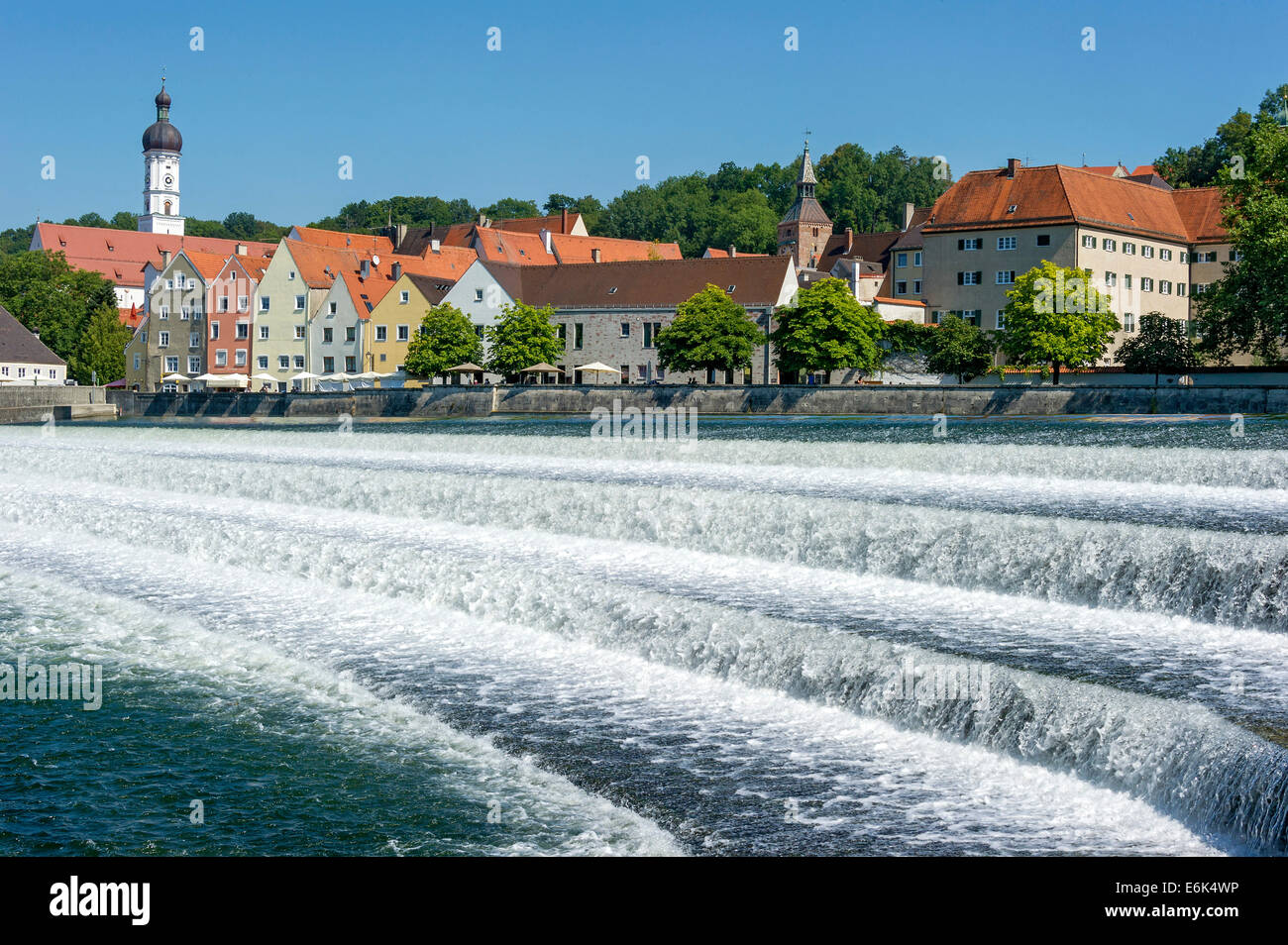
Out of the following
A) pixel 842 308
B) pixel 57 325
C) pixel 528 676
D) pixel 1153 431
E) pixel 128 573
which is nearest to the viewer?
pixel 528 676

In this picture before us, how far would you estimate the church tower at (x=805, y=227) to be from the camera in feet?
425

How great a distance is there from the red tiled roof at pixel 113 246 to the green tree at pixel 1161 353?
319ft

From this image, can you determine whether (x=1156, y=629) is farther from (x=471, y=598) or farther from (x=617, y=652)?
(x=471, y=598)

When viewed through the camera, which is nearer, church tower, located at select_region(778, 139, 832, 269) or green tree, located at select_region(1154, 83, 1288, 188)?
green tree, located at select_region(1154, 83, 1288, 188)

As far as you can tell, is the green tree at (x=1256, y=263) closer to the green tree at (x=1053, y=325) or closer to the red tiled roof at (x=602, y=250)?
the green tree at (x=1053, y=325)

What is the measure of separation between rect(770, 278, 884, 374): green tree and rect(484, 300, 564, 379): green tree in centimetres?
1436

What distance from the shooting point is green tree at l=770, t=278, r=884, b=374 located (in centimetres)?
6125

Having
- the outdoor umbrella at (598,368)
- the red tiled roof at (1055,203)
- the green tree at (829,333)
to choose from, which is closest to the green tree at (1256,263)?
the green tree at (829,333)

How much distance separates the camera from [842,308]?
61.5 meters

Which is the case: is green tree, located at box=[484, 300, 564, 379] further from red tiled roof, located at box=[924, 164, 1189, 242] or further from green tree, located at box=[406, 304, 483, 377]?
red tiled roof, located at box=[924, 164, 1189, 242]

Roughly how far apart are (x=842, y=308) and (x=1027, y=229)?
71.9ft

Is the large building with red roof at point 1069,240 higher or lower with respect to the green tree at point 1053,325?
higher

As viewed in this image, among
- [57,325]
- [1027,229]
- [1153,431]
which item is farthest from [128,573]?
[57,325]
